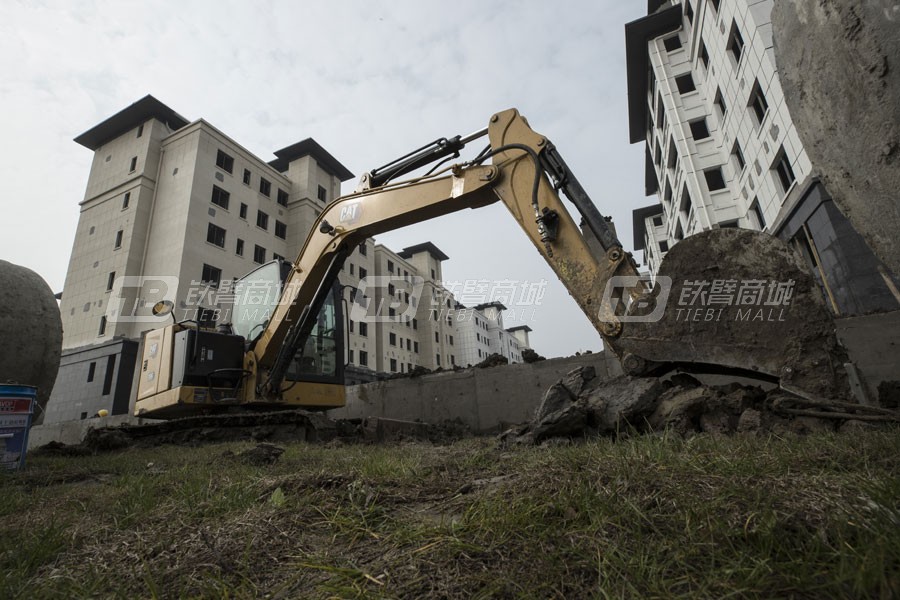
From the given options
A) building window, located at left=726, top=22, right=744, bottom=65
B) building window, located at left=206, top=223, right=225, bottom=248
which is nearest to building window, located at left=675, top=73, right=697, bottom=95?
building window, located at left=726, top=22, right=744, bottom=65

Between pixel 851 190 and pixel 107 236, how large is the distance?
103 ft

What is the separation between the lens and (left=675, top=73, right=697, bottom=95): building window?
2180 cm

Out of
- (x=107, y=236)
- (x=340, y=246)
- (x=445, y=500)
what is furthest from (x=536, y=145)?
(x=107, y=236)

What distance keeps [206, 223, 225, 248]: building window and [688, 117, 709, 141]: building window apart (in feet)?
81.1

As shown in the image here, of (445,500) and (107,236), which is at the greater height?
(107,236)

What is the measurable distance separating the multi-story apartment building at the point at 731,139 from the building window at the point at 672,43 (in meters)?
0.05

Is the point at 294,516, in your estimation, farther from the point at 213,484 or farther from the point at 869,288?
the point at 869,288

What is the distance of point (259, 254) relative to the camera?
2938 cm

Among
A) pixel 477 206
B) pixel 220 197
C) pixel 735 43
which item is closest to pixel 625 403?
pixel 477 206

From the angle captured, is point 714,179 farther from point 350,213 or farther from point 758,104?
point 350,213

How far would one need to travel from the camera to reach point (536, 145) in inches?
236

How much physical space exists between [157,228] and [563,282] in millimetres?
26279

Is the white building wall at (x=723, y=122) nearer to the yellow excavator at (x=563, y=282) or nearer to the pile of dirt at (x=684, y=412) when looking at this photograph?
the yellow excavator at (x=563, y=282)

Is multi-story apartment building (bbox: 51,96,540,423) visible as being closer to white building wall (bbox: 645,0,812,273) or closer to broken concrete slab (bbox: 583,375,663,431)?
broken concrete slab (bbox: 583,375,663,431)
